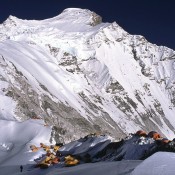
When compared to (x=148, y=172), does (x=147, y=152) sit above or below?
below

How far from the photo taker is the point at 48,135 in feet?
250

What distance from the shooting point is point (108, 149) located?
5203 cm

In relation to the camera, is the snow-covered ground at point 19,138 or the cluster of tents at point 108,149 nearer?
the cluster of tents at point 108,149

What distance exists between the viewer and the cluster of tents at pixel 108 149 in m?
44.0

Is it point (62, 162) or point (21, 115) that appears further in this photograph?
point (21, 115)

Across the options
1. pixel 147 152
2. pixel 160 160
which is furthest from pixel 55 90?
pixel 160 160

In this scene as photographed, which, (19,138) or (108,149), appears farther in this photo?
(19,138)

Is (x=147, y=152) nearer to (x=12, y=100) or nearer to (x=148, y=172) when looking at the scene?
(x=148, y=172)

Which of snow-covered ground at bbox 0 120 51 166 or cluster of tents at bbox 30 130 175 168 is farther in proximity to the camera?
snow-covered ground at bbox 0 120 51 166

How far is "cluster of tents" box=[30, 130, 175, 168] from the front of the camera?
44000mm

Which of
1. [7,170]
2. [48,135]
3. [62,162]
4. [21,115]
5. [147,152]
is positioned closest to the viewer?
[147,152]

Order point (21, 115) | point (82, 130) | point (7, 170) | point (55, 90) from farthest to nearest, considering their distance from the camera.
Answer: point (55, 90), point (82, 130), point (21, 115), point (7, 170)

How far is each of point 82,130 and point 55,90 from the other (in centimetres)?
5104

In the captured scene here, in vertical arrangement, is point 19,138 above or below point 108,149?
above
